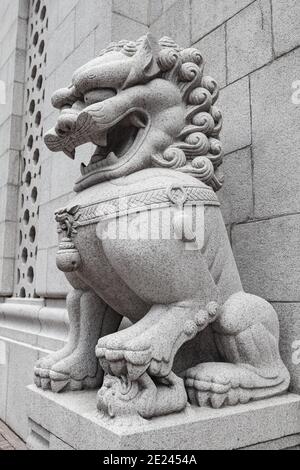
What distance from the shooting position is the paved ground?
3.64 metres

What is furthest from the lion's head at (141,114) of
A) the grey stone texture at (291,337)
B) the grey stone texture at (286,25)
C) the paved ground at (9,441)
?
the paved ground at (9,441)

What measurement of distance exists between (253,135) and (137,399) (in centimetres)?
201

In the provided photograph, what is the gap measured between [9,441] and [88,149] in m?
2.78

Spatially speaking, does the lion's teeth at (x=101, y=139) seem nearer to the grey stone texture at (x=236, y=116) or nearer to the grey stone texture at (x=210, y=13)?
the grey stone texture at (x=236, y=116)

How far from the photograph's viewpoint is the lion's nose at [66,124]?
215 cm

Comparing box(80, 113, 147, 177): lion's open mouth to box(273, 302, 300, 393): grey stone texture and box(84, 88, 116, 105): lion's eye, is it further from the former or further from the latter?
box(273, 302, 300, 393): grey stone texture

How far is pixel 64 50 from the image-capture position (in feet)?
14.7

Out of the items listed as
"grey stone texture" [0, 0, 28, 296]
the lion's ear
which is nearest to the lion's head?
the lion's ear

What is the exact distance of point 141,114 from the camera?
226 centimetres

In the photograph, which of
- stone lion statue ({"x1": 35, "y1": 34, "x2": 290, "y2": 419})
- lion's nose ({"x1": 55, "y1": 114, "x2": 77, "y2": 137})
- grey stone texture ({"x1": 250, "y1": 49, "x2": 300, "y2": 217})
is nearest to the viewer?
stone lion statue ({"x1": 35, "y1": 34, "x2": 290, "y2": 419})

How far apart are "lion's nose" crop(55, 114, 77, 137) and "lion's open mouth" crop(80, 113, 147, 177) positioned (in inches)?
5.6

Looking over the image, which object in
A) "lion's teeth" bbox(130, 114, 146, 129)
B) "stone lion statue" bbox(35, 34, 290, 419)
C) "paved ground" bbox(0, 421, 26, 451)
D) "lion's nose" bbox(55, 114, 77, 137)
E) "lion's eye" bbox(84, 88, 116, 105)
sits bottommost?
"paved ground" bbox(0, 421, 26, 451)

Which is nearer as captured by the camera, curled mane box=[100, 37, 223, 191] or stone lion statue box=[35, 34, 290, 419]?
stone lion statue box=[35, 34, 290, 419]
